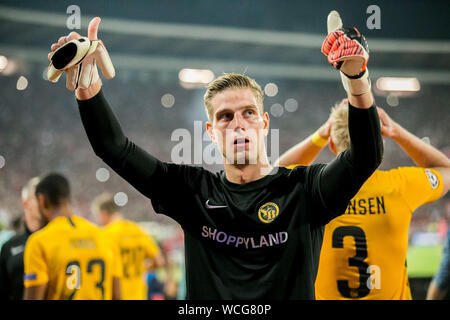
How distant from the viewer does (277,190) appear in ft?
4.91

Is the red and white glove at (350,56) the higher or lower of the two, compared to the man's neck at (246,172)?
higher

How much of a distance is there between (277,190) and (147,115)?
54.6 feet

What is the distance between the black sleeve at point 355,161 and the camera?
123 centimetres

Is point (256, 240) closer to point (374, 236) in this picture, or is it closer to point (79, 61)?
point (79, 61)

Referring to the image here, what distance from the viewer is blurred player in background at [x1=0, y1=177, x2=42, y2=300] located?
10.1 ft

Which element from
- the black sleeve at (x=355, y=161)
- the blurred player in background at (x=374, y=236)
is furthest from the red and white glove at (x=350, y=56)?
the blurred player in background at (x=374, y=236)

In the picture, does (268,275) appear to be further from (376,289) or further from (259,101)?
→ (376,289)

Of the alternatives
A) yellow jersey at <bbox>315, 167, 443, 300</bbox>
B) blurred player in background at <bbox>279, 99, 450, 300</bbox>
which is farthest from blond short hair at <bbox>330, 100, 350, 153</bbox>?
yellow jersey at <bbox>315, 167, 443, 300</bbox>

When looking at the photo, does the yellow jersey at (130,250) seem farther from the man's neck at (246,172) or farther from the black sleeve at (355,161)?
A: the black sleeve at (355,161)

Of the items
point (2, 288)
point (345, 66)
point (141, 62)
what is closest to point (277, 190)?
point (345, 66)

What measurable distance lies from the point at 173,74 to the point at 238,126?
16.7 m

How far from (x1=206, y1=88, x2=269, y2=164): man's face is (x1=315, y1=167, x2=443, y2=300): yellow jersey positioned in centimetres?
90

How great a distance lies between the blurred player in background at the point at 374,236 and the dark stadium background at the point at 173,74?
12.2 m

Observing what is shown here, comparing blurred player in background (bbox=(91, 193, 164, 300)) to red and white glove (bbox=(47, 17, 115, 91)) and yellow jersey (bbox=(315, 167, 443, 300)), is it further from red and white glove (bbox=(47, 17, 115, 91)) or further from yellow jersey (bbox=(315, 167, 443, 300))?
red and white glove (bbox=(47, 17, 115, 91))
